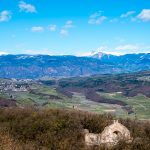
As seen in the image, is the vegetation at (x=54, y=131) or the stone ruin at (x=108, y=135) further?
the stone ruin at (x=108, y=135)

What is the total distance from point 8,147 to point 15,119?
44.5m

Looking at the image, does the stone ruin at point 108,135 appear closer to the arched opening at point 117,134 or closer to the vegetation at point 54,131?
the arched opening at point 117,134

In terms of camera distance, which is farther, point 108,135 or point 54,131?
point 54,131

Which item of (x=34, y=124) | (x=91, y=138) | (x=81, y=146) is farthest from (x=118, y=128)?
(x=34, y=124)

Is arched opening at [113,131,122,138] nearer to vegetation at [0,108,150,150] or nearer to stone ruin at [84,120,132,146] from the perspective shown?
stone ruin at [84,120,132,146]

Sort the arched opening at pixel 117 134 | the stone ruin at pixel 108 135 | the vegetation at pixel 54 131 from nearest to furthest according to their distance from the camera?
1. the vegetation at pixel 54 131
2. the stone ruin at pixel 108 135
3. the arched opening at pixel 117 134

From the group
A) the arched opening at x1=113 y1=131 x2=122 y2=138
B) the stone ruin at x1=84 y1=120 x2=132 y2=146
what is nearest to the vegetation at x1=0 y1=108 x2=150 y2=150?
the stone ruin at x1=84 y1=120 x2=132 y2=146

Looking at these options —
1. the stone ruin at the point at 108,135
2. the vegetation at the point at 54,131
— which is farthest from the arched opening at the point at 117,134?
the vegetation at the point at 54,131

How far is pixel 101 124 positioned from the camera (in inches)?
3472

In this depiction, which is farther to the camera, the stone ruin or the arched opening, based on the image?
the arched opening

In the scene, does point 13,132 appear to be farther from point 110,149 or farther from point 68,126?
point 110,149

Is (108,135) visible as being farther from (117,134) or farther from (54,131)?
(54,131)

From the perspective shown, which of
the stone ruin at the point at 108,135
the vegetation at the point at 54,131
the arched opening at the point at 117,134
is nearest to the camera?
the vegetation at the point at 54,131

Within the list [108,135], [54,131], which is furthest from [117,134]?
[54,131]
